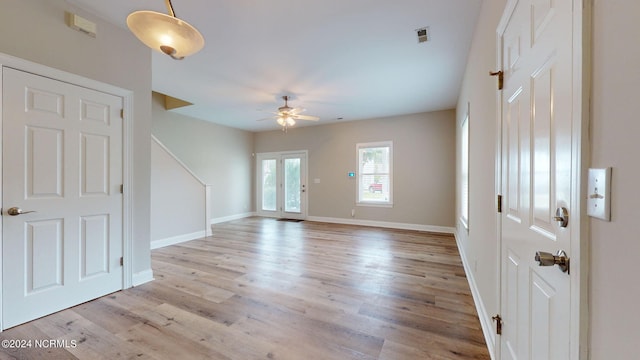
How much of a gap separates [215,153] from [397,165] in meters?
4.84

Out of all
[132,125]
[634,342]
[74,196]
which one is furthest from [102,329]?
[634,342]

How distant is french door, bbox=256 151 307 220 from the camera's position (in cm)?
732

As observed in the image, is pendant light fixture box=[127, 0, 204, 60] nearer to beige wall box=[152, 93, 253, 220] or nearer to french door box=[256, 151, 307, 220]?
beige wall box=[152, 93, 253, 220]

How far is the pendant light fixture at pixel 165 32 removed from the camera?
4.29 ft

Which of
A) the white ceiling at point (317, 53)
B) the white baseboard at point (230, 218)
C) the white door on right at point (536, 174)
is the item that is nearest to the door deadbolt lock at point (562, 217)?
the white door on right at point (536, 174)

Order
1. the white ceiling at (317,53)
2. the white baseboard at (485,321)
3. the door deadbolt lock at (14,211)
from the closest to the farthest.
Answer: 1. the white baseboard at (485,321)
2. the door deadbolt lock at (14,211)
3. the white ceiling at (317,53)

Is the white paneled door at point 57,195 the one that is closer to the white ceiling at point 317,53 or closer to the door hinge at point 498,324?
the white ceiling at point 317,53

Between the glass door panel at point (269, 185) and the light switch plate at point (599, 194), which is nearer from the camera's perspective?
the light switch plate at point (599, 194)

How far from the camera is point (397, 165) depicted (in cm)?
603

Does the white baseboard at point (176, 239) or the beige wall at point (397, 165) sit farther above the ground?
the beige wall at point (397, 165)

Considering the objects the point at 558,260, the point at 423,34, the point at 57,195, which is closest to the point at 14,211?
the point at 57,195

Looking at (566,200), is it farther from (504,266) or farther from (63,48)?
(63,48)

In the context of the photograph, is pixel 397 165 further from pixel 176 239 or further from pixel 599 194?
pixel 599 194

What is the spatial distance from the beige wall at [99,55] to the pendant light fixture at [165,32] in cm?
146
